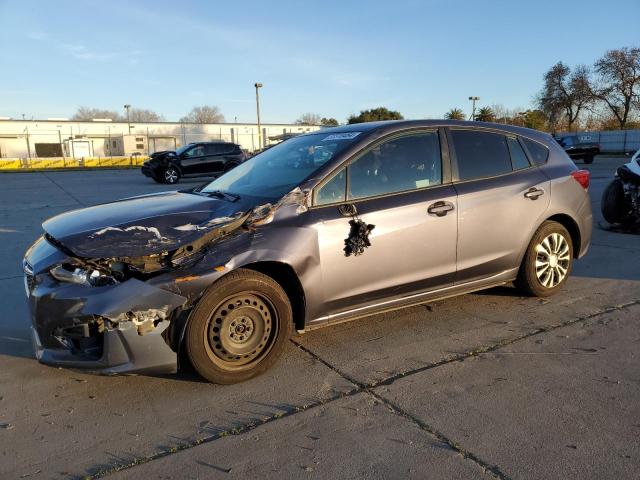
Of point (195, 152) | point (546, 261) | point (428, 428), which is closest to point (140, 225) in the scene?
point (428, 428)

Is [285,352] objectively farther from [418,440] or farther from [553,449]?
[553,449]

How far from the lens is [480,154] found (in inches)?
175

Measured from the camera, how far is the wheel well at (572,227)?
487cm

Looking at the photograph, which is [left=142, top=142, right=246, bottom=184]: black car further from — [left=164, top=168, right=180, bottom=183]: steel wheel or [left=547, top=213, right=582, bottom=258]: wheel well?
[left=547, top=213, right=582, bottom=258]: wheel well

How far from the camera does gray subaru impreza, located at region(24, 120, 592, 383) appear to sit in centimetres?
299

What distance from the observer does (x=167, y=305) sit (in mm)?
2971

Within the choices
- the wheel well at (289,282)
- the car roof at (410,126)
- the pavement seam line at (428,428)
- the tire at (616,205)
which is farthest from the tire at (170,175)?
the pavement seam line at (428,428)

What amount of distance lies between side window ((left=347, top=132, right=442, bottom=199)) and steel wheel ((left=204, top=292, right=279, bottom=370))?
1.08 metres

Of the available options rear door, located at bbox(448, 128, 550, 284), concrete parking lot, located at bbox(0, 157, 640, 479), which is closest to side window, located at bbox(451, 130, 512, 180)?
rear door, located at bbox(448, 128, 550, 284)

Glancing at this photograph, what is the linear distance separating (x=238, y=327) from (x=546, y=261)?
313cm

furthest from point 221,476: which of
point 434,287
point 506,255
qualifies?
point 506,255

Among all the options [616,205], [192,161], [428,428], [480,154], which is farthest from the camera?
[192,161]

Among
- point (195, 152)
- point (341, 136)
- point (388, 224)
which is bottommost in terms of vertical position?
point (388, 224)

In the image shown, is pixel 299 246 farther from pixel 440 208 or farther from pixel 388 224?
pixel 440 208
